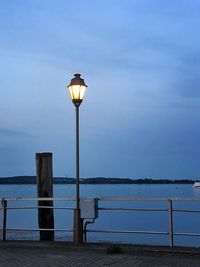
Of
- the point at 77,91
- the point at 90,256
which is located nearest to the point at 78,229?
the point at 90,256

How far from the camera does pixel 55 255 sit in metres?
11.4

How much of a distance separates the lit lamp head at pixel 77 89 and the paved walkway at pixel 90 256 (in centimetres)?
354

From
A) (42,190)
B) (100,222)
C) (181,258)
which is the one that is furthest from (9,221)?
(181,258)

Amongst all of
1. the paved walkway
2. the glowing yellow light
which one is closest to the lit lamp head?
the glowing yellow light

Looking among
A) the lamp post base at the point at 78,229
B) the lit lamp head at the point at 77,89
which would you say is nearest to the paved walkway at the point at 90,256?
the lamp post base at the point at 78,229

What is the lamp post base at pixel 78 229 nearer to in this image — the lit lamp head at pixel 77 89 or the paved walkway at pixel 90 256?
the paved walkway at pixel 90 256

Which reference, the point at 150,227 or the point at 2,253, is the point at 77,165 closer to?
the point at 2,253

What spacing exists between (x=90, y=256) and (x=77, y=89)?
14.7 feet

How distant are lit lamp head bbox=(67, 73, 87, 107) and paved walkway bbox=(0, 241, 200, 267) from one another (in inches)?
139

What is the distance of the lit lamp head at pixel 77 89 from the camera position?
45.7 feet

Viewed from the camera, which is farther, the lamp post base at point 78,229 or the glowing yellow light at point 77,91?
the glowing yellow light at point 77,91

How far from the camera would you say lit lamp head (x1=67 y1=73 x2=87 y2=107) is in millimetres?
13930

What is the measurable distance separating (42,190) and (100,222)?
22.5 metres

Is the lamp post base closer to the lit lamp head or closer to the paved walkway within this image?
the paved walkway
